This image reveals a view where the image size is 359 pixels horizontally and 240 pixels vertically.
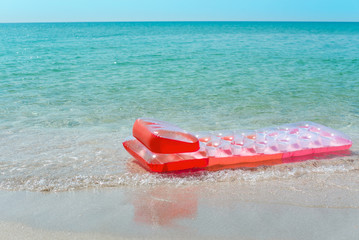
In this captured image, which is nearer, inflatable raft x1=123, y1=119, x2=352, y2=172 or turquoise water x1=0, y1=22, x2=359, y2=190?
inflatable raft x1=123, y1=119, x2=352, y2=172

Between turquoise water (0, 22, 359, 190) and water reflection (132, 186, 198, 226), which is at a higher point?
water reflection (132, 186, 198, 226)

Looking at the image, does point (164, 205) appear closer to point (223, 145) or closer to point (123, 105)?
point (223, 145)

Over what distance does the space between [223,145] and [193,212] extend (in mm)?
1299

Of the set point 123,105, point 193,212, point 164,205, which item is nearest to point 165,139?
point 164,205

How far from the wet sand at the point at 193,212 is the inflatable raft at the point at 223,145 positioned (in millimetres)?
385

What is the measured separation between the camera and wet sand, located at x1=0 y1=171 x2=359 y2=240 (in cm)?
248

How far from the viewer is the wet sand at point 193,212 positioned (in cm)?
248

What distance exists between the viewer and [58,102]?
726cm

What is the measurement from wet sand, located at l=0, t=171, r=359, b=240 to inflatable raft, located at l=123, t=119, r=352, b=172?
385 millimetres

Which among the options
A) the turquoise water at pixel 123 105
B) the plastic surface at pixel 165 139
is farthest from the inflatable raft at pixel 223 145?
the turquoise water at pixel 123 105

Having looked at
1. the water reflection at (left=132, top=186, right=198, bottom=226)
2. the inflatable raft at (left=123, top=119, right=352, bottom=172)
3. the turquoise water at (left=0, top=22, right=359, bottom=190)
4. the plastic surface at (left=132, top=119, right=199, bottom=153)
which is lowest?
the turquoise water at (left=0, top=22, right=359, bottom=190)

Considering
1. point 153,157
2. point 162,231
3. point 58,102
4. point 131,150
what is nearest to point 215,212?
point 162,231

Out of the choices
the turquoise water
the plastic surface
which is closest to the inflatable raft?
the plastic surface

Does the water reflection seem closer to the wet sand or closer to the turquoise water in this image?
the wet sand
